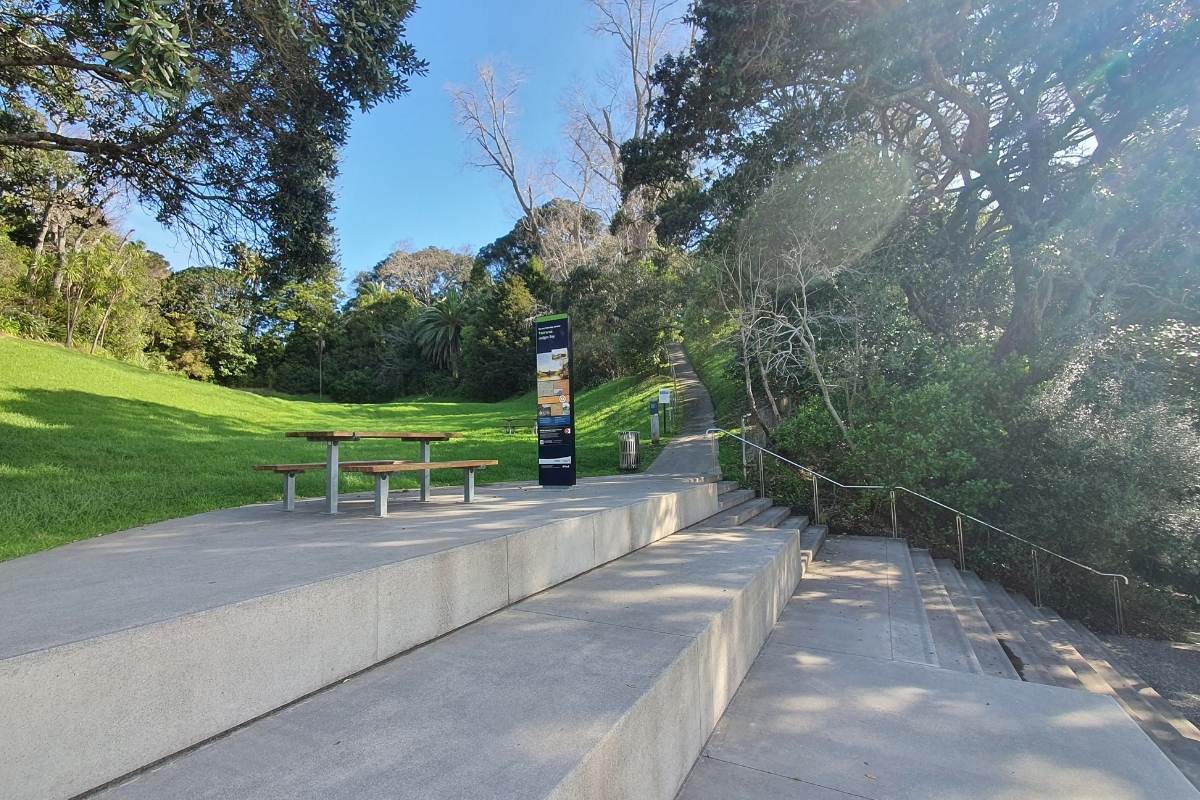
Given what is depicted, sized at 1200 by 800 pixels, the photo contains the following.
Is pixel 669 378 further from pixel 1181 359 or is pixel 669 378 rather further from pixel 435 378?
pixel 435 378

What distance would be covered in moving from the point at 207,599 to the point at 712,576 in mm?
A: 2888

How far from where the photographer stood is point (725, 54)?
7496mm

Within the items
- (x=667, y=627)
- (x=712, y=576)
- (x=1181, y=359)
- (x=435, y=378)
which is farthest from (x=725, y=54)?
(x=435, y=378)

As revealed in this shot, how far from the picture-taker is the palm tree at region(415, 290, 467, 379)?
40.8m

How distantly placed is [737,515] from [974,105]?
7540 mm

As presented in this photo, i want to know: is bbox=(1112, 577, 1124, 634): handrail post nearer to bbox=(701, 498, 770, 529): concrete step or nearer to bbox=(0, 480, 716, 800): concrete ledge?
bbox=(701, 498, 770, 529): concrete step

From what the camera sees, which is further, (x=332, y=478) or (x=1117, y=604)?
(x=1117, y=604)

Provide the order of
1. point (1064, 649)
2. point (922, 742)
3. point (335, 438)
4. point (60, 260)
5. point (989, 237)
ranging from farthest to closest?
point (60, 260) → point (989, 237) → point (1064, 649) → point (335, 438) → point (922, 742)

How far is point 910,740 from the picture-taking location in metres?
2.69

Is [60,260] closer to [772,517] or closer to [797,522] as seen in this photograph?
[772,517]

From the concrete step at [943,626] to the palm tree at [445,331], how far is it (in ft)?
121

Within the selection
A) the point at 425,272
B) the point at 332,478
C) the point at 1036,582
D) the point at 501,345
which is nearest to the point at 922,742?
the point at 332,478

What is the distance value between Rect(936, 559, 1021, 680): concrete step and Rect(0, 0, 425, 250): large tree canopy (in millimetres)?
7496

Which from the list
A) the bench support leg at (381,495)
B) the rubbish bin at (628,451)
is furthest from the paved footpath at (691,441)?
the bench support leg at (381,495)
